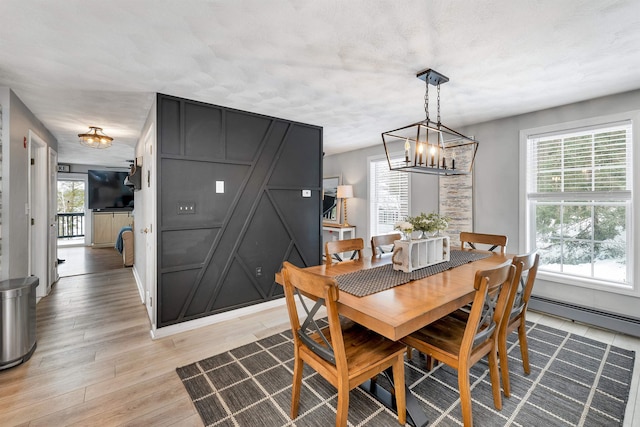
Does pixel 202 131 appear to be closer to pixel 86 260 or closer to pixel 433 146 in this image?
pixel 433 146

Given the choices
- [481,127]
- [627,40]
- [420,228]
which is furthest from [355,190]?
[627,40]

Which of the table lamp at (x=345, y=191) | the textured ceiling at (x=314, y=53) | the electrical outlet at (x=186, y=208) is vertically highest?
the textured ceiling at (x=314, y=53)

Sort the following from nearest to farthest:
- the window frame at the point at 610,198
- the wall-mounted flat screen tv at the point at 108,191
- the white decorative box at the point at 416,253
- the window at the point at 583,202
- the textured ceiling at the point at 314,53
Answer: the textured ceiling at the point at 314,53 < the white decorative box at the point at 416,253 < the window frame at the point at 610,198 < the window at the point at 583,202 < the wall-mounted flat screen tv at the point at 108,191

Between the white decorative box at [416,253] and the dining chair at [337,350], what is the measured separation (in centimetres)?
58

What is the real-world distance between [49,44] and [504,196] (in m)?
4.56

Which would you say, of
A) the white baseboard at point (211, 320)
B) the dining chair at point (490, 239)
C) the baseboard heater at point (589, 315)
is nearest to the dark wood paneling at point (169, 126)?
the white baseboard at point (211, 320)

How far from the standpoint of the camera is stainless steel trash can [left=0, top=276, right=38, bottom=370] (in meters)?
2.19

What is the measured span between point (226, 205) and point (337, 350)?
7.51 ft

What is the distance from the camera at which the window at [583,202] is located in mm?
2881

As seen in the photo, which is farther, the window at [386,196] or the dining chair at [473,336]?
the window at [386,196]

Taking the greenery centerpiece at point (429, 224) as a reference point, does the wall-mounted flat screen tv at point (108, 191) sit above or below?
above

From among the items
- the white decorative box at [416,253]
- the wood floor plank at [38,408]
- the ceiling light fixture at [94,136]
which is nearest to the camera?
the wood floor plank at [38,408]

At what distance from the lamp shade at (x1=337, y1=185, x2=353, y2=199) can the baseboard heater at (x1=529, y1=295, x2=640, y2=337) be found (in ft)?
10.5

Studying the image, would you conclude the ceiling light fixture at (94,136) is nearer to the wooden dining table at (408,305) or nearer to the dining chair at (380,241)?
the wooden dining table at (408,305)
